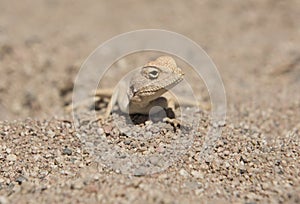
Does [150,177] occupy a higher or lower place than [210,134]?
lower

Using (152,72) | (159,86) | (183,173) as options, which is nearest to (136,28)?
(152,72)

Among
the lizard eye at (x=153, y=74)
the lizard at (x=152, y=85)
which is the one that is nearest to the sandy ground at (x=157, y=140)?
the lizard at (x=152, y=85)

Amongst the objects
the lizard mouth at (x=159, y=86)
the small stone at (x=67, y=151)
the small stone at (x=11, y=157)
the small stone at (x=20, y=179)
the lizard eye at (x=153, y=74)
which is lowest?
the small stone at (x=20, y=179)

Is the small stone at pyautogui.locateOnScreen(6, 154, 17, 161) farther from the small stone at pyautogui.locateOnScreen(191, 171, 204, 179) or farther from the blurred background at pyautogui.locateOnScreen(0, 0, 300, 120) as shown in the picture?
the small stone at pyautogui.locateOnScreen(191, 171, 204, 179)

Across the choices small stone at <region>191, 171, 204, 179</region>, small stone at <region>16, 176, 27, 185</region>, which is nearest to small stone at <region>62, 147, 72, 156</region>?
small stone at <region>16, 176, 27, 185</region>

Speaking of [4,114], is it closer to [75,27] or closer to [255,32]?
[75,27]

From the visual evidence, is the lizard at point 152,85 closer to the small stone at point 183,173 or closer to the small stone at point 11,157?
the small stone at point 183,173

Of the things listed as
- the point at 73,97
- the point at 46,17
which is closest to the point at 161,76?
the point at 73,97

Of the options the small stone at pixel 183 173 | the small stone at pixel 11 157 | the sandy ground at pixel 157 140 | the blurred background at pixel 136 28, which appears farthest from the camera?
the blurred background at pixel 136 28
